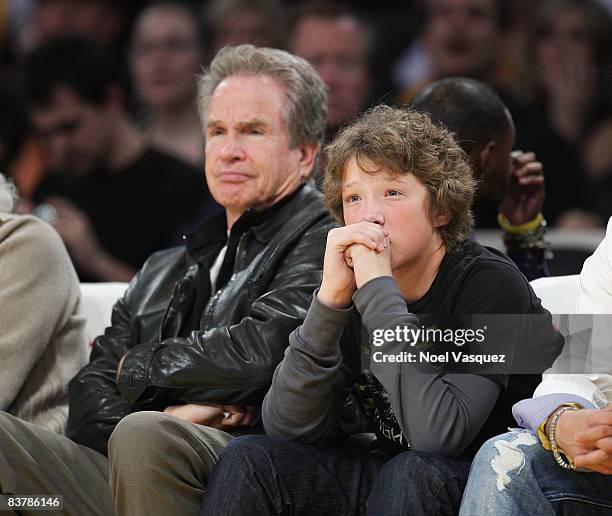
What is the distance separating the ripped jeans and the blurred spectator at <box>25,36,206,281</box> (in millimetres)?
3187

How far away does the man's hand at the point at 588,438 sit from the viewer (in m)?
2.19

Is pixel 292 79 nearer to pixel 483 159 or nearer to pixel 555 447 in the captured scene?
pixel 483 159

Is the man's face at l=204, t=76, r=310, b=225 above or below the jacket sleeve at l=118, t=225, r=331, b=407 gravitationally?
above

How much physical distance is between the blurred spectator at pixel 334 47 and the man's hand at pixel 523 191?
1.91 meters

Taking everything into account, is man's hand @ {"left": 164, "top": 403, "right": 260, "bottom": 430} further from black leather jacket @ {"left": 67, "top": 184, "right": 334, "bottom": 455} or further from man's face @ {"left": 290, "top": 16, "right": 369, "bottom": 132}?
man's face @ {"left": 290, "top": 16, "right": 369, "bottom": 132}

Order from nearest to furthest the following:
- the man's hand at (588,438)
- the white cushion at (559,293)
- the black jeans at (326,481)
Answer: the man's hand at (588,438)
the black jeans at (326,481)
the white cushion at (559,293)

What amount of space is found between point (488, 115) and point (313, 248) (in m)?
0.63

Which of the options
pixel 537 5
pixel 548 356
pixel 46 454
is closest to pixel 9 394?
pixel 46 454

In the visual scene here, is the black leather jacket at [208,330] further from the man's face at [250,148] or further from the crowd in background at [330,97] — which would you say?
the crowd in background at [330,97]

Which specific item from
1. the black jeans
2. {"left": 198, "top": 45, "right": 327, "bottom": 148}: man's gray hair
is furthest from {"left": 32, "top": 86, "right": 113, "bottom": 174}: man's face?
the black jeans

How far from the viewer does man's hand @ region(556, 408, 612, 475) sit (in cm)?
219

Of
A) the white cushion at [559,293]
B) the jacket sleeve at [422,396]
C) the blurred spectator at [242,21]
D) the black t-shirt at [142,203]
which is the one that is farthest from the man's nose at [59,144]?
the jacket sleeve at [422,396]

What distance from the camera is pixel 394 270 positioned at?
8.54 ft

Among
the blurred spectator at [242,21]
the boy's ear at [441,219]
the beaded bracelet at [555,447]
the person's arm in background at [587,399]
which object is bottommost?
the beaded bracelet at [555,447]
